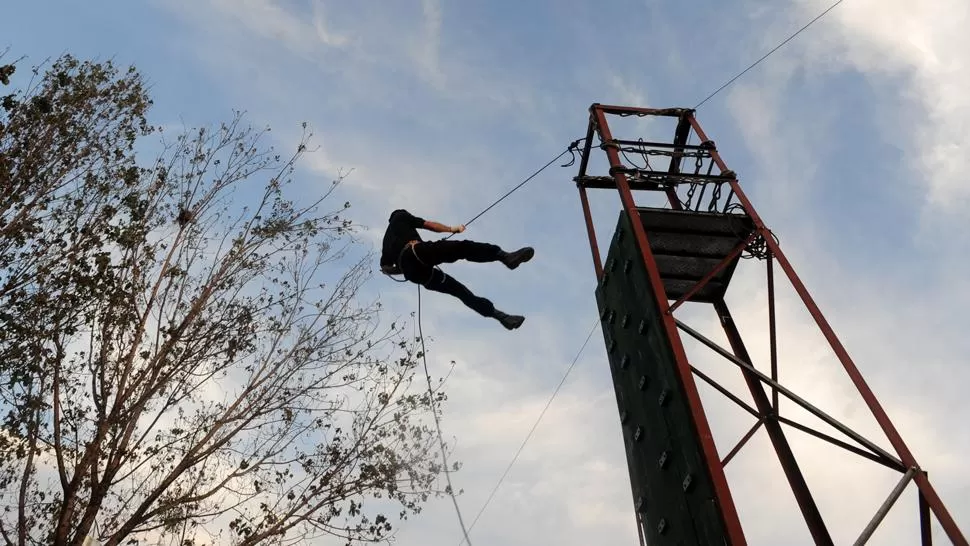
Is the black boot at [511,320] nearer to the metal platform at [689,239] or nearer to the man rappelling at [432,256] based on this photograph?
the man rappelling at [432,256]

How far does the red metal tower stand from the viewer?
16.4 ft

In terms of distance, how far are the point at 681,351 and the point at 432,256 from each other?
264 centimetres

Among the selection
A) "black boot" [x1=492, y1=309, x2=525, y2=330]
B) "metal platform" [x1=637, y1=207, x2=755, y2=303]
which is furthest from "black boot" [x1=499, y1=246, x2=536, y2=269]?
"metal platform" [x1=637, y1=207, x2=755, y2=303]

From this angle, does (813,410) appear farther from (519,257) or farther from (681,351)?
(519,257)

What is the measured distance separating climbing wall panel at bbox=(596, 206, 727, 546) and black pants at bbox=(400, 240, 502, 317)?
54.2 inches

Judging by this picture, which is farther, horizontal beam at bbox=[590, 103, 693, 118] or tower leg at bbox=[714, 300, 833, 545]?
horizontal beam at bbox=[590, 103, 693, 118]

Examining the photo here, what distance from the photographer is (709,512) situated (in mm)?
4840

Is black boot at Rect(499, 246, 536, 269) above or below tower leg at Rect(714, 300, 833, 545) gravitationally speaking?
above

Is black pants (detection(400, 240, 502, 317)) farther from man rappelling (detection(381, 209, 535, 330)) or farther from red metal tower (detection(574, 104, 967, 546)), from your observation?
→ red metal tower (detection(574, 104, 967, 546))

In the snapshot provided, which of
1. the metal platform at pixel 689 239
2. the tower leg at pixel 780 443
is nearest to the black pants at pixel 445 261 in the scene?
the metal platform at pixel 689 239

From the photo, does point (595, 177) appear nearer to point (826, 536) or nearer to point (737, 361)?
point (737, 361)

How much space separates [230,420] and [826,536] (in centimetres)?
872

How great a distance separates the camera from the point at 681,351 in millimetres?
5648

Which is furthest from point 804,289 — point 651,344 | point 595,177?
point 595,177
